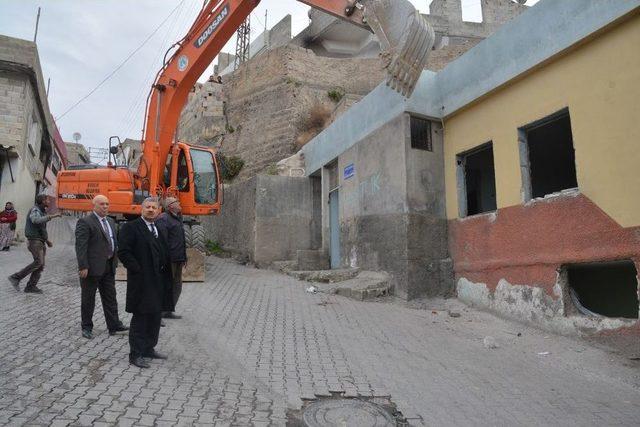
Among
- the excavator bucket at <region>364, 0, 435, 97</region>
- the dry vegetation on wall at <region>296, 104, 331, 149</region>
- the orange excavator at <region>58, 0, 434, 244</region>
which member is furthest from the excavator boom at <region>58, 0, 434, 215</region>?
the dry vegetation on wall at <region>296, 104, 331, 149</region>

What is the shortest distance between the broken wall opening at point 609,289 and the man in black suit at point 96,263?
6.56m

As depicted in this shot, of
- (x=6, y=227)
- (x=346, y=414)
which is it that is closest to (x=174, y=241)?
(x=346, y=414)

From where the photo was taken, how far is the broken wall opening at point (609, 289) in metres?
6.81

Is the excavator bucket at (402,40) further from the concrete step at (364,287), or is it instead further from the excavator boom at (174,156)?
the concrete step at (364,287)

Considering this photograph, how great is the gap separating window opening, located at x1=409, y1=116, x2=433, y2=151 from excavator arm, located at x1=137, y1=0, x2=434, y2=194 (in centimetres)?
205

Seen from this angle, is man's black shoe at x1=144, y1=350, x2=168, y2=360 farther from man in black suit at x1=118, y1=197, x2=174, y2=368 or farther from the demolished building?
the demolished building

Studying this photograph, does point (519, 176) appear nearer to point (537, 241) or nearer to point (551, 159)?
point (537, 241)

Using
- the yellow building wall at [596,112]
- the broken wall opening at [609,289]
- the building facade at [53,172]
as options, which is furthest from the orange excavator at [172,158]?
the building facade at [53,172]

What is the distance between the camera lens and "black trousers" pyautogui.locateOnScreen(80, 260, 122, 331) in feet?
16.4

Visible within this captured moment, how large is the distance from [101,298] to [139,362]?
147 centimetres

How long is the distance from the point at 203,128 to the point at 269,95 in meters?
4.86

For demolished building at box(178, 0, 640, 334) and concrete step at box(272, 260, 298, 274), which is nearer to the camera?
demolished building at box(178, 0, 640, 334)

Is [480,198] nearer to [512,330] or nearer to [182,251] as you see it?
[512,330]

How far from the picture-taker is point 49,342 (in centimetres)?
469
